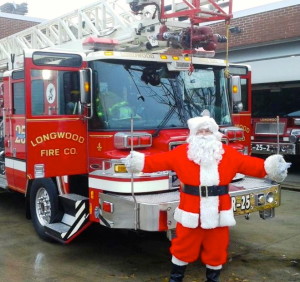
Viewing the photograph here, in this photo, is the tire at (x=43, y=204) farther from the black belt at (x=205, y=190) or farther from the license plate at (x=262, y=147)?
the license plate at (x=262, y=147)

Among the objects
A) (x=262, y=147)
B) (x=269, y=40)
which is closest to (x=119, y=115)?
(x=262, y=147)

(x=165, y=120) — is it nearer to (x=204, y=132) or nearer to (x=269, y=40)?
(x=204, y=132)

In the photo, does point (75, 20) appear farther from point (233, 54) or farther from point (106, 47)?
point (233, 54)

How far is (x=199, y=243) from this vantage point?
3906 millimetres

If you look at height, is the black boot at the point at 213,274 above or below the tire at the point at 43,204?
below

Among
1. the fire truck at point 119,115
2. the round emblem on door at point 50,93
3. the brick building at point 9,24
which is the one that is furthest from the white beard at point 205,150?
the brick building at point 9,24

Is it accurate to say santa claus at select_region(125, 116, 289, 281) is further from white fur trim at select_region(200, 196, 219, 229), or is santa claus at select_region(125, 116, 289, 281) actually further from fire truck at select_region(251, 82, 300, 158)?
fire truck at select_region(251, 82, 300, 158)

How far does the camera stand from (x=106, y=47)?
5.35m

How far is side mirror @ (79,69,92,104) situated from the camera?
4.92 meters

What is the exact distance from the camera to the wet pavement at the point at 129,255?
4734mm

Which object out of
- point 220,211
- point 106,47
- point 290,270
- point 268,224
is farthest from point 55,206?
point 268,224

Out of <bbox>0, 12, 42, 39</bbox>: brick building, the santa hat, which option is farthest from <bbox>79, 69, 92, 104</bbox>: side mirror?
<bbox>0, 12, 42, 39</bbox>: brick building

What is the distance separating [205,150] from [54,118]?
81.8 inches

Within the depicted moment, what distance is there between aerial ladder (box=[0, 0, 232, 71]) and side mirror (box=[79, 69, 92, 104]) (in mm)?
1008
